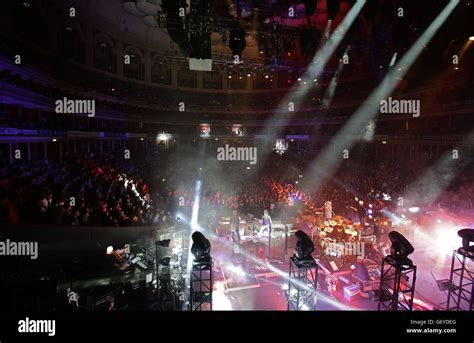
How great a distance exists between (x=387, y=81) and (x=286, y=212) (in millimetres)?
14366

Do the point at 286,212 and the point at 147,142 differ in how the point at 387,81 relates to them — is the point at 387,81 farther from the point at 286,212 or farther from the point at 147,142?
the point at 147,142

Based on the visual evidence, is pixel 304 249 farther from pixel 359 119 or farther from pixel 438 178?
pixel 359 119

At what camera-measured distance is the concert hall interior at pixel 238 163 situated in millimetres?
7043

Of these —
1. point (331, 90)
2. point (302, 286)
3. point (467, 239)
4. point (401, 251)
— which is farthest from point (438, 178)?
point (331, 90)

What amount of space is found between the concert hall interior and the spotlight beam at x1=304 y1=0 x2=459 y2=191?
0.51ft

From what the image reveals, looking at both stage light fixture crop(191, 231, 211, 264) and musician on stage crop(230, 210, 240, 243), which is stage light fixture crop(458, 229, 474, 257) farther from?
musician on stage crop(230, 210, 240, 243)

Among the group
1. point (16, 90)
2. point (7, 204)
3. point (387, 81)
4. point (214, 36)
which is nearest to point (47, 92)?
point (16, 90)

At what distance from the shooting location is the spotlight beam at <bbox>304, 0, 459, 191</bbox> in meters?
16.2

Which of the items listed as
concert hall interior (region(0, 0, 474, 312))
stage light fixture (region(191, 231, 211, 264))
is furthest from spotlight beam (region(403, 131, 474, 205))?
stage light fixture (region(191, 231, 211, 264))

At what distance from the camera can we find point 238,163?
2303cm

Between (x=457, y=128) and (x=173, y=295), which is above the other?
(x=457, y=128)

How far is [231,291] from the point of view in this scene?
26.1 feet

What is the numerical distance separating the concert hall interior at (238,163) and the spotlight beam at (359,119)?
6.1 inches

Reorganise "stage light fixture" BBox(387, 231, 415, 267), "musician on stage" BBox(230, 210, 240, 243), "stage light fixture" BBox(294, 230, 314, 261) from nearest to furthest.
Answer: "stage light fixture" BBox(387, 231, 415, 267) < "stage light fixture" BBox(294, 230, 314, 261) < "musician on stage" BBox(230, 210, 240, 243)
